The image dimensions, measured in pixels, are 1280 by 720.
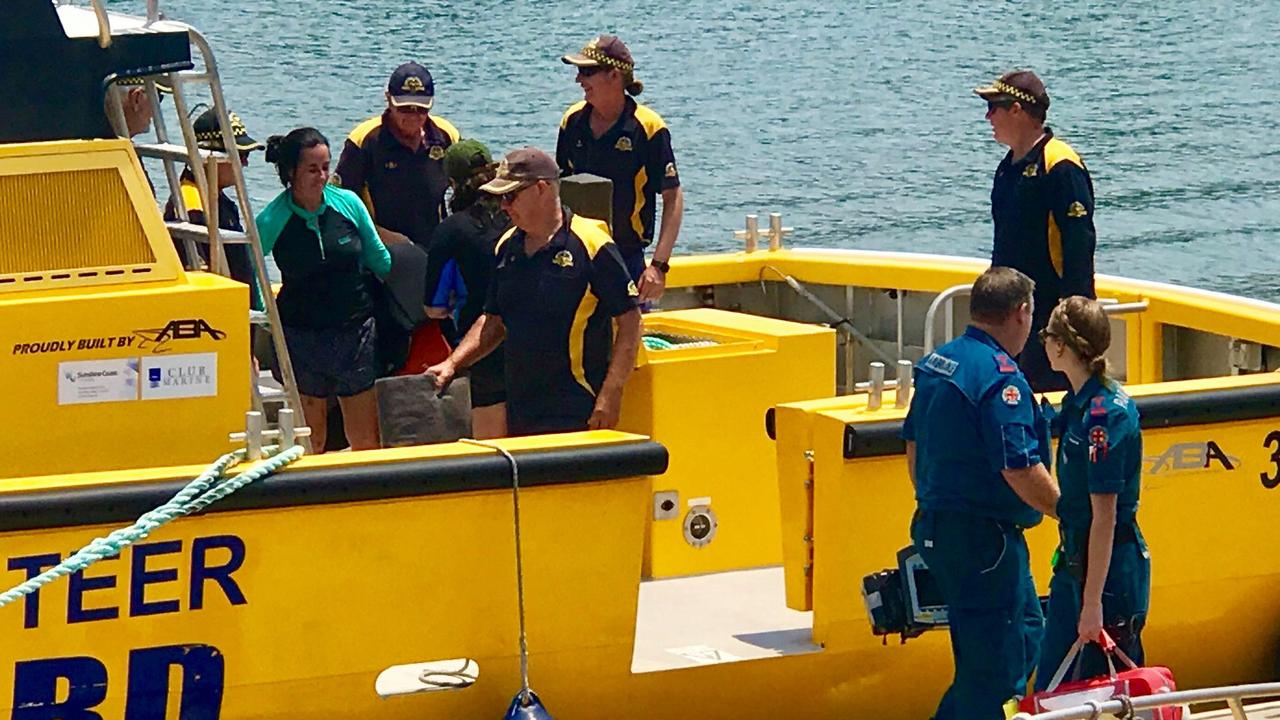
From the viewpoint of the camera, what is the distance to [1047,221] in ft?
22.3

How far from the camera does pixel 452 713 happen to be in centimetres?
568

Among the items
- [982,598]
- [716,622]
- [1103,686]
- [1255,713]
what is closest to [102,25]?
[716,622]

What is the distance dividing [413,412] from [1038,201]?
2091 millimetres

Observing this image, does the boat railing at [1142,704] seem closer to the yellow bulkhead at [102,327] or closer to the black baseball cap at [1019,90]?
the yellow bulkhead at [102,327]

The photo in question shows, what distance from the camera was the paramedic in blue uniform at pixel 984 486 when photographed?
5.11 m

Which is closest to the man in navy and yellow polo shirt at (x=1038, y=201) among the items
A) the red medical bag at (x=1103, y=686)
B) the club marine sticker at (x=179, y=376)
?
the red medical bag at (x=1103, y=686)

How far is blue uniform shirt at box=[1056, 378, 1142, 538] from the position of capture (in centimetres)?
505

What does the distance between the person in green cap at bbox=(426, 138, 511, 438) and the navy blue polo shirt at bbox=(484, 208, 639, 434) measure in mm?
385

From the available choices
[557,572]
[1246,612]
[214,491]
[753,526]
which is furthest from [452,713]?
[1246,612]

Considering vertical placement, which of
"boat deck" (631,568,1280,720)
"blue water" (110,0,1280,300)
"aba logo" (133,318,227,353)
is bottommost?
"blue water" (110,0,1280,300)

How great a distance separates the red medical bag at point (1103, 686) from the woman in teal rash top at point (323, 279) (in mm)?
2591

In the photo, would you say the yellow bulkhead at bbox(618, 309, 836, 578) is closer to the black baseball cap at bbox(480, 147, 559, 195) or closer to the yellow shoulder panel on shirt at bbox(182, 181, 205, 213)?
the black baseball cap at bbox(480, 147, 559, 195)

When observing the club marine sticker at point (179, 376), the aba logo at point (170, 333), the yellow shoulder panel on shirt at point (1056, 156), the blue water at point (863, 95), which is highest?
the yellow shoulder panel on shirt at point (1056, 156)

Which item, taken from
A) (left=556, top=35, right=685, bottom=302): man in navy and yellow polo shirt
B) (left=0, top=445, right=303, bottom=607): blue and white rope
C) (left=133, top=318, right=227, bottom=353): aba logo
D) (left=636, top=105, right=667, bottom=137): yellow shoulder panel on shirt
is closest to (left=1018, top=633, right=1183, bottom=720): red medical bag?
(left=0, top=445, right=303, bottom=607): blue and white rope
